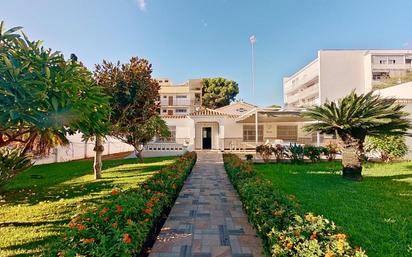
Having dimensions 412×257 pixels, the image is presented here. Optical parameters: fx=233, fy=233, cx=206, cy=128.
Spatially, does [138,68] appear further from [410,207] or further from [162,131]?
[410,207]

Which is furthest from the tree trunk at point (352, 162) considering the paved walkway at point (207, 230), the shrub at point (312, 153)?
the paved walkway at point (207, 230)

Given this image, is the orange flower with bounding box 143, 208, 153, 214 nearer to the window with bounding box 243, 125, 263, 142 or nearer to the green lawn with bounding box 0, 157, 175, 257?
the green lawn with bounding box 0, 157, 175, 257

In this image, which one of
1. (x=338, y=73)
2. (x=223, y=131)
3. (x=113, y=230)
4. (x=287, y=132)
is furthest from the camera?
(x=338, y=73)

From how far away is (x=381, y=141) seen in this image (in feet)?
50.3

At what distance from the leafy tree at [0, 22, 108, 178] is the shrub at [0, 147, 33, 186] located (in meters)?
2.90

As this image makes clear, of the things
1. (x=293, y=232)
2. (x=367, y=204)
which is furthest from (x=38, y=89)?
(x=367, y=204)

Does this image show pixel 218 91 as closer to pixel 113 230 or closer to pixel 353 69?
pixel 353 69

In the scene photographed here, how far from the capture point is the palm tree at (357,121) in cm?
941

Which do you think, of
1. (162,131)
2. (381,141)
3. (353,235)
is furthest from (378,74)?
(353,235)

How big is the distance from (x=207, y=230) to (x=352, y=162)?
8085 millimetres

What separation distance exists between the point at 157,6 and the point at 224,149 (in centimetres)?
1448

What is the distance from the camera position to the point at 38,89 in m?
3.95

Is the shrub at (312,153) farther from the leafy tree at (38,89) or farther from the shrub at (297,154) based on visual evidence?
the leafy tree at (38,89)

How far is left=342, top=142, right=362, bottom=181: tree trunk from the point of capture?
986cm
